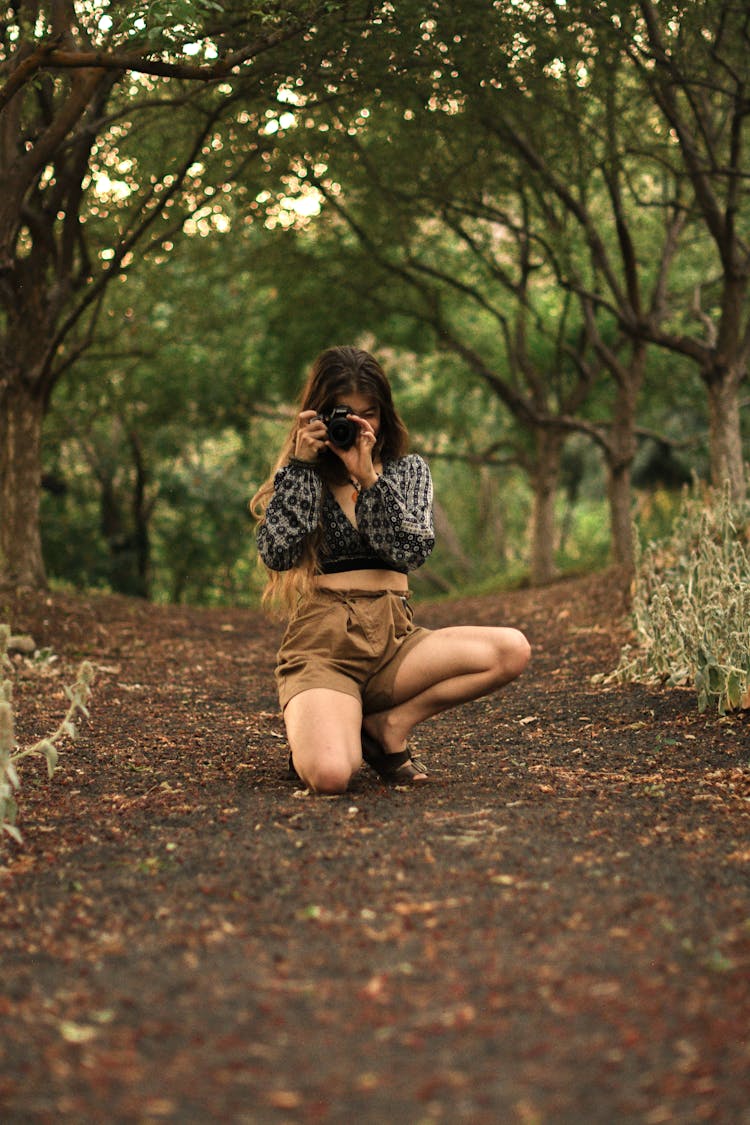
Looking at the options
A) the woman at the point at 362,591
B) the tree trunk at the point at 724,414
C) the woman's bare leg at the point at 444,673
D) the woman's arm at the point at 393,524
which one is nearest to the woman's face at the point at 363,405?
the woman at the point at 362,591

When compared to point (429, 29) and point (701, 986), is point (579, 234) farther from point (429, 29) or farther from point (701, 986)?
point (701, 986)

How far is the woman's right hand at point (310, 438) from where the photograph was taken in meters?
3.77

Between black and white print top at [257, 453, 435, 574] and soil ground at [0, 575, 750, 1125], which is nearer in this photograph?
soil ground at [0, 575, 750, 1125]

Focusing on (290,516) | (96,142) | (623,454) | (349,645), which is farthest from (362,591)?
(623,454)

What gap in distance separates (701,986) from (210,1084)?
0.86 meters

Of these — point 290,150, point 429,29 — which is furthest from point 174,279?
point 429,29

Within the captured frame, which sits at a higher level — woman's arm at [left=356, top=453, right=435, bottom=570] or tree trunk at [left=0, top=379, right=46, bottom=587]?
tree trunk at [left=0, top=379, right=46, bottom=587]

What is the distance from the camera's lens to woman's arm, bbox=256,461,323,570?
373 cm

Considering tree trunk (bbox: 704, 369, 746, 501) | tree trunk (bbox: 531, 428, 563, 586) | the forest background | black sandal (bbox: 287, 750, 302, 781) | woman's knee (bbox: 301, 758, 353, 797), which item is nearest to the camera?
woman's knee (bbox: 301, 758, 353, 797)

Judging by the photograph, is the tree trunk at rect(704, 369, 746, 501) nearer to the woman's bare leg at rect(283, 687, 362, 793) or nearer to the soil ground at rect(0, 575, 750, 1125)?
the soil ground at rect(0, 575, 750, 1125)

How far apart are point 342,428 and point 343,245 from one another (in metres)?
8.59

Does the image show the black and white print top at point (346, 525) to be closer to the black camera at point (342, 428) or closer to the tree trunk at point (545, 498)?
the black camera at point (342, 428)

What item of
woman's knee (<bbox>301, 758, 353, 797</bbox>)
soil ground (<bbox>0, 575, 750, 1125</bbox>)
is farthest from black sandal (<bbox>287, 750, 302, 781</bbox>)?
woman's knee (<bbox>301, 758, 353, 797</bbox>)

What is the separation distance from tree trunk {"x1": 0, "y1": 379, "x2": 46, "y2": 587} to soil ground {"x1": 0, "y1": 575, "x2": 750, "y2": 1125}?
454cm
